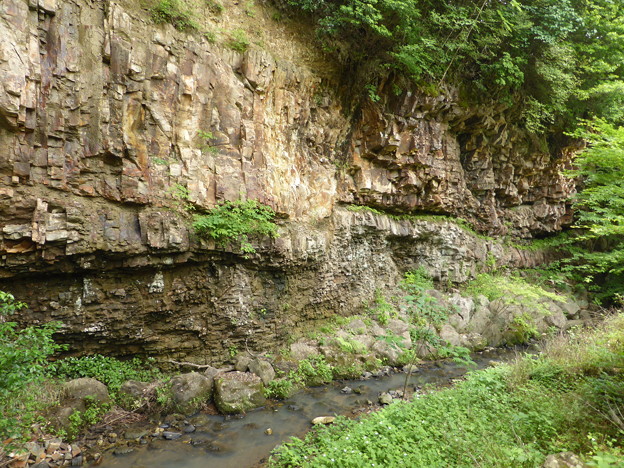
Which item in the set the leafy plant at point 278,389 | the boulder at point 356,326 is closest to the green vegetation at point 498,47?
the boulder at point 356,326

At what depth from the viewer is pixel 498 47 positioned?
1437cm

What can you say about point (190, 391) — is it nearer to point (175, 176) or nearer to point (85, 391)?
point (85, 391)

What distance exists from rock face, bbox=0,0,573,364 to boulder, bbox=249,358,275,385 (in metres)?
0.85

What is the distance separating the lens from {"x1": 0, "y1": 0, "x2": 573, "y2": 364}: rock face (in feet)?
21.7

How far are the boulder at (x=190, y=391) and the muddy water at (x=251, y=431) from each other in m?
0.34

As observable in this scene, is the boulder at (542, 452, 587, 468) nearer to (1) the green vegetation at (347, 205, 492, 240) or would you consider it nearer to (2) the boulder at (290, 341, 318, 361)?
(2) the boulder at (290, 341, 318, 361)

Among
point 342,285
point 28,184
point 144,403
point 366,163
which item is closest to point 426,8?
point 366,163

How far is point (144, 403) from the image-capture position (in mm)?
7398

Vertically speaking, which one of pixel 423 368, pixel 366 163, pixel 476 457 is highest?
pixel 366 163

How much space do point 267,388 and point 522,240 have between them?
62.4 feet

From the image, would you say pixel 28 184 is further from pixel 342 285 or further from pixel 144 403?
pixel 342 285

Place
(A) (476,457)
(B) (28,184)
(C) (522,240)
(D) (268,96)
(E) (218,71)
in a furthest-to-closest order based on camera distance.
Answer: (C) (522,240), (D) (268,96), (E) (218,71), (B) (28,184), (A) (476,457)

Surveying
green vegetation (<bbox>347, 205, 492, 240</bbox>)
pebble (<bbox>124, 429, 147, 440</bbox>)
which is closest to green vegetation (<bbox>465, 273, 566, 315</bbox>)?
green vegetation (<bbox>347, 205, 492, 240</bbox>)

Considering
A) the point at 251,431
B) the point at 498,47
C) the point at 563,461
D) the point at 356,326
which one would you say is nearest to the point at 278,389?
the point at 251,431
